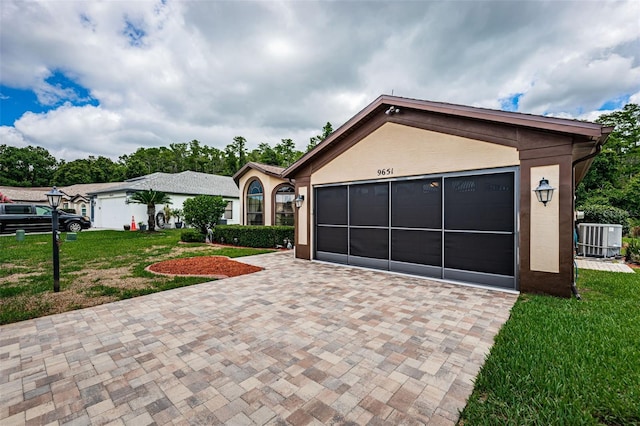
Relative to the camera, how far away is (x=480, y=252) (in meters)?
5.86

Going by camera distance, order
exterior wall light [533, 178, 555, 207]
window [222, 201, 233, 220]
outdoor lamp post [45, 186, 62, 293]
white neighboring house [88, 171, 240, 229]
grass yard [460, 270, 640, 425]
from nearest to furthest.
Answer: grass yard [460, 270, 640, 425], exterior wall light [533, 178, 555, 207], outdoor lamp post [45, 186, 62, 293], white neighboring house [88, 171, 240, 229], window [222, 201, 233, 220]

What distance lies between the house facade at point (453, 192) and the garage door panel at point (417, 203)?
0.08 ft

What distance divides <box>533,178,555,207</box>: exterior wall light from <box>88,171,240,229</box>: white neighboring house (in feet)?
55.7

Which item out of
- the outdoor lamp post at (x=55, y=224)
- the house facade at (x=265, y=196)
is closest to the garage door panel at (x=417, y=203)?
the outdoor lamp post at (x=55, y=224)

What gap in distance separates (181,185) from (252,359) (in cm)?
2334

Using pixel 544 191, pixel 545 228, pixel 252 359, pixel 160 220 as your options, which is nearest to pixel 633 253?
pixel 545 228

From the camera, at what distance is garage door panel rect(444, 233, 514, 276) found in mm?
5574

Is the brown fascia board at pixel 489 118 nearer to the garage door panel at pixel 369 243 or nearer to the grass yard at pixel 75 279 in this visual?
the garage door panel at pixel 369 243

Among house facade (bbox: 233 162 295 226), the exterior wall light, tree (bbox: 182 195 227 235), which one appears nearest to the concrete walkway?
the exterior wall light

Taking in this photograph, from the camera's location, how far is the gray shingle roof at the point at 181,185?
67.5 ft

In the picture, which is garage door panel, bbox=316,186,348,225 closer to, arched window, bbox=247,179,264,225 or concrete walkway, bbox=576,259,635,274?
concrete walkway, bbox=576,259,635,274

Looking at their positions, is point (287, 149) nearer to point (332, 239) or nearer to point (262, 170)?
point (262, 170)

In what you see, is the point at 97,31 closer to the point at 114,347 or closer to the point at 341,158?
the point at 341,158

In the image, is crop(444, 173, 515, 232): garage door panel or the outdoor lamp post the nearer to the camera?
the outdoor lamp post
